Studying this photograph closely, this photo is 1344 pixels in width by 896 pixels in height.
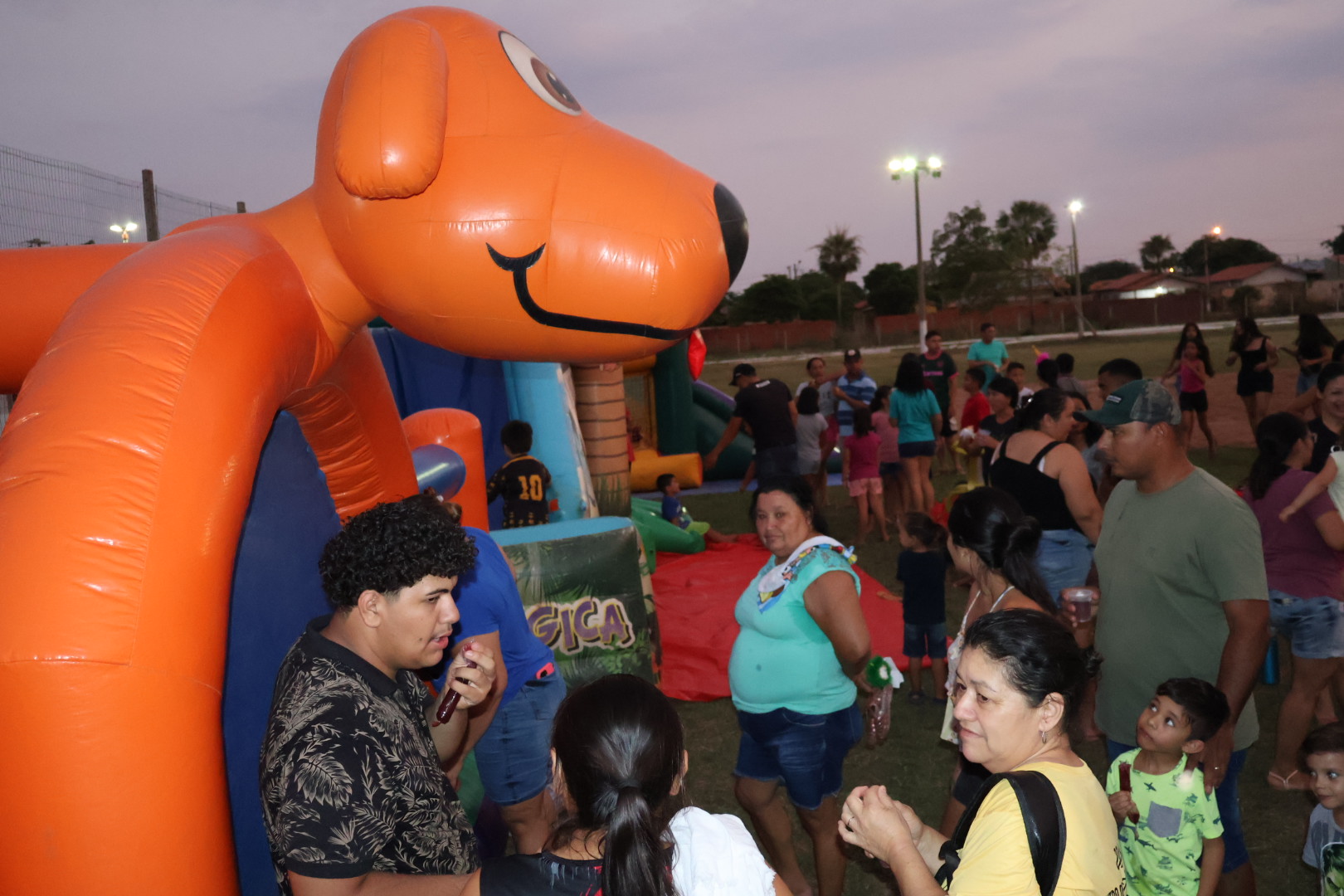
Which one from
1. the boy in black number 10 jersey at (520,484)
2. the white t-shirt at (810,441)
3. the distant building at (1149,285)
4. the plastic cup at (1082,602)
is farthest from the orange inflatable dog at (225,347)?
the distant building at (1149,285)

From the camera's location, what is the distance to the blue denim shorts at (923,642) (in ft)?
17.0

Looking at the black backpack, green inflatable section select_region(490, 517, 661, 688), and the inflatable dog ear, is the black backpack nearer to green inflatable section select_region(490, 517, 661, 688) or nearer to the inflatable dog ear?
the inflatable dog ear

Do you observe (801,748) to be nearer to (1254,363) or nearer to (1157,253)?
(1254,363)

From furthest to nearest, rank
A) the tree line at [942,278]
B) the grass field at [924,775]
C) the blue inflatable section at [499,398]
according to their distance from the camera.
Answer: the tree line at [942,278]
the blue inflatable section at [499,398]
the grass field at [924,775]

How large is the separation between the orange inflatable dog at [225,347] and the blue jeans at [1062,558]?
2.31 meters

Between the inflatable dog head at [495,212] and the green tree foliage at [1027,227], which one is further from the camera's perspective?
the green tree foliage at [1027,227]

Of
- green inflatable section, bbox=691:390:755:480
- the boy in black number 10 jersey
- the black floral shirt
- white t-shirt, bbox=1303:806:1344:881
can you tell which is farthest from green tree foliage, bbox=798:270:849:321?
the black floral shirt

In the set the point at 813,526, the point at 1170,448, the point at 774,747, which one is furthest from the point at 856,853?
the point at 1170,448

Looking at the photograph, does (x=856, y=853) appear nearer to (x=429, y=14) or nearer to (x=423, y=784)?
(x=423, y=784)

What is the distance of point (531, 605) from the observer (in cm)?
504

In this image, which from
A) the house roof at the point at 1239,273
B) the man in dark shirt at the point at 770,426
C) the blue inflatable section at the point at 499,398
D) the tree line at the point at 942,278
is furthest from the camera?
the house roof at the point at 1239,273

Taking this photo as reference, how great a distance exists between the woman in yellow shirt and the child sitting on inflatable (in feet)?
21.8

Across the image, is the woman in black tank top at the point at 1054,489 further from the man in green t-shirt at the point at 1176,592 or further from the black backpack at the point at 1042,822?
the black backpack at the point at 1042,822

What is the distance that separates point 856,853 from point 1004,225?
5873 cm
